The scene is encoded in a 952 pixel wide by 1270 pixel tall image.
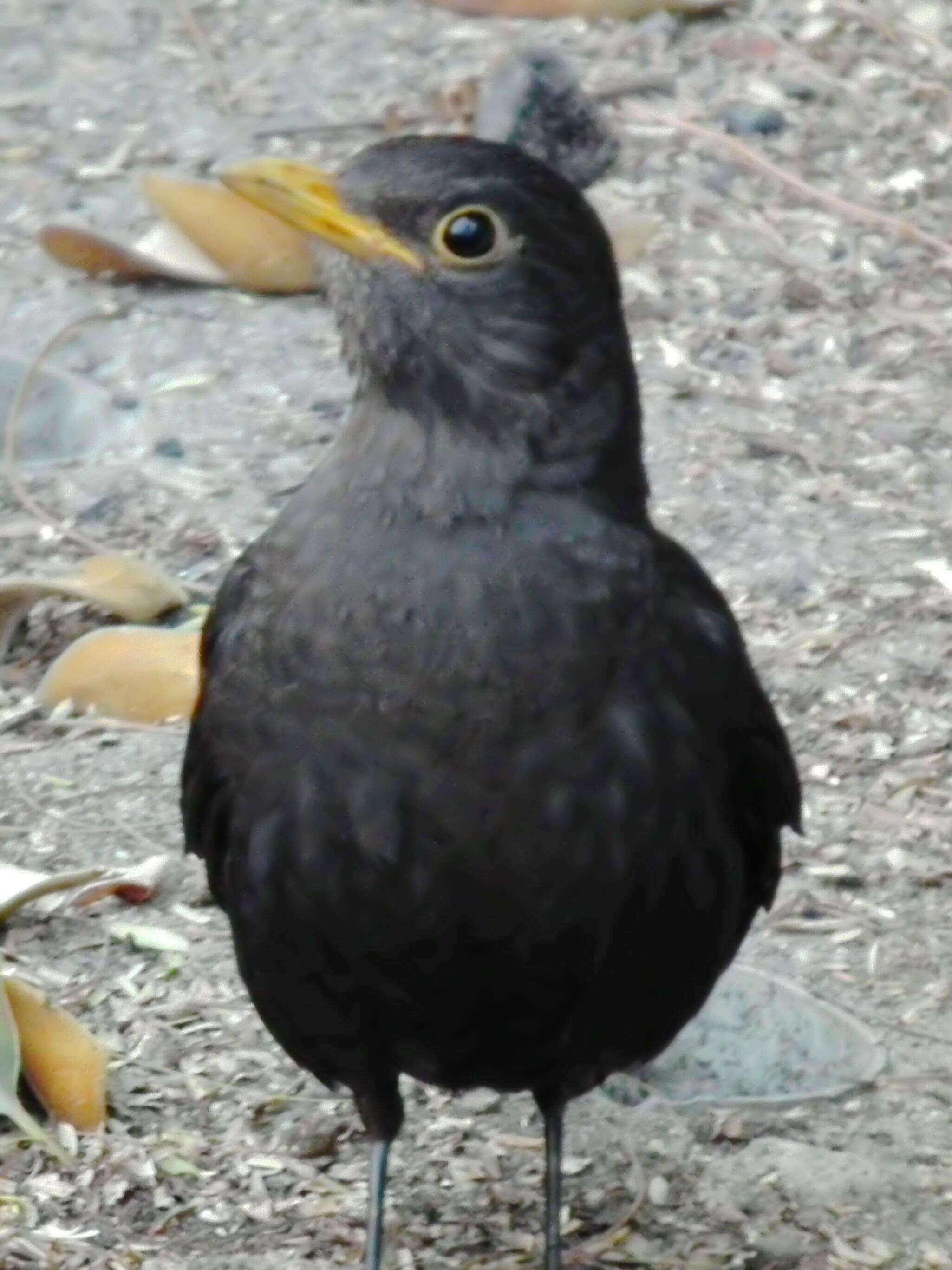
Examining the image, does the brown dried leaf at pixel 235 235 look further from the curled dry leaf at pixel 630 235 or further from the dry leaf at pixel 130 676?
the dry leaf at pixel 130 676

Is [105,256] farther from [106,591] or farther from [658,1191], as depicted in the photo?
[658,1191]

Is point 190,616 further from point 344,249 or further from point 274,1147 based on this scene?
point 344,249

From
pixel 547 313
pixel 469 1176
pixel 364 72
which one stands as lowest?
pixel 469 1176

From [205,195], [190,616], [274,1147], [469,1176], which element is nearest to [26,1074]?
[274,1147]

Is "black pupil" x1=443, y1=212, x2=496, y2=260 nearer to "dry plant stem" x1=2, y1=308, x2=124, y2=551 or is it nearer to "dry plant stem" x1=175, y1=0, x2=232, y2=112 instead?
"dry plant stem" x1=2, y1=308, x2=124, y2=551

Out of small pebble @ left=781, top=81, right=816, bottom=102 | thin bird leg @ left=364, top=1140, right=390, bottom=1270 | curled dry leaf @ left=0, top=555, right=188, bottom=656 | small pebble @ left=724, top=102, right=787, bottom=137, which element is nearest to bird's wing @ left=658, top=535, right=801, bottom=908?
thin bird leg @ left=364, top=1140, right=390, bottom=1270

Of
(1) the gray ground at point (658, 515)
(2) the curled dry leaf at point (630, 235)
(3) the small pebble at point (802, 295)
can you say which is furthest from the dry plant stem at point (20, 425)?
(3) the small pebble at point (802, 295)

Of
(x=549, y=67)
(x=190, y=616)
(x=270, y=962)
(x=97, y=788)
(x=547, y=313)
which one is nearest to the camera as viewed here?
(x=547, y=313)

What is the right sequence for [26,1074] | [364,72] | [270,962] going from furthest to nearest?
[364,72] < [26,1074] < [270,962]
